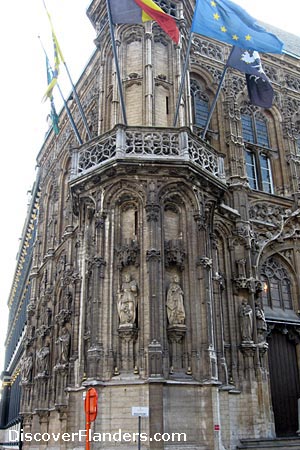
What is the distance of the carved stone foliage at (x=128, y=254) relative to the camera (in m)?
17.8

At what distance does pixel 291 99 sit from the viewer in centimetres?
2867

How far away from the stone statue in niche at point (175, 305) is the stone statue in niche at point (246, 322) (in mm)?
4280

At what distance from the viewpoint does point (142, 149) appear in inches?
751

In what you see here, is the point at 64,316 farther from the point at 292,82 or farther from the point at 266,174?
the point at 292,82

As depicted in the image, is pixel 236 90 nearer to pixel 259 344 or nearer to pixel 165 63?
pixel 165 63

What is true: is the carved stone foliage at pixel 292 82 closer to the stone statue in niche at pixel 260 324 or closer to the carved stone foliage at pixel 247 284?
the carved stone foliage at pixel 247 284

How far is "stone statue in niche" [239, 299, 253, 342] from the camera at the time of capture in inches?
800

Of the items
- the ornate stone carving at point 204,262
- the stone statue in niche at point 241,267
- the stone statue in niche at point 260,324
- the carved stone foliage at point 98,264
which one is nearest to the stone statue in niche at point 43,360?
the carved stone foliage at point 98,264

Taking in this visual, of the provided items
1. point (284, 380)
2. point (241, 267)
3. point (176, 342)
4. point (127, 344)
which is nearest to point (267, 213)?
point (241, 267)

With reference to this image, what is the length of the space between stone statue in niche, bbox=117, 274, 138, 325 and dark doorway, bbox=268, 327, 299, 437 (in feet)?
26.0

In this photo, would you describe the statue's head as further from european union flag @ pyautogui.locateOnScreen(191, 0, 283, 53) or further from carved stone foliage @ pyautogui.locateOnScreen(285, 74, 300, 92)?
carved stone foliage @ pyautogui.locateOnScreen(285, 74, 300, 92)

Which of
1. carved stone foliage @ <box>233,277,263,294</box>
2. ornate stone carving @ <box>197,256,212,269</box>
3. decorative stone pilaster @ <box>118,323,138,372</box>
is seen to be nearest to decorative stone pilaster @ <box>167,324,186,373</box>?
decorative stone pilaster @ <box>118,323,138,372</box>

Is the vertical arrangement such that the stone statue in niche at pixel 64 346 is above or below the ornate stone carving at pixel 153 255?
below

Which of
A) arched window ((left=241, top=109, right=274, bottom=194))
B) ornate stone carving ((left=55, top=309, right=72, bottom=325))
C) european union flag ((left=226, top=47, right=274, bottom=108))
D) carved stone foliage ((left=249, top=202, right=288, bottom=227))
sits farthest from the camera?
arched window ((left=241, top=109, right=274, bottom=194))
